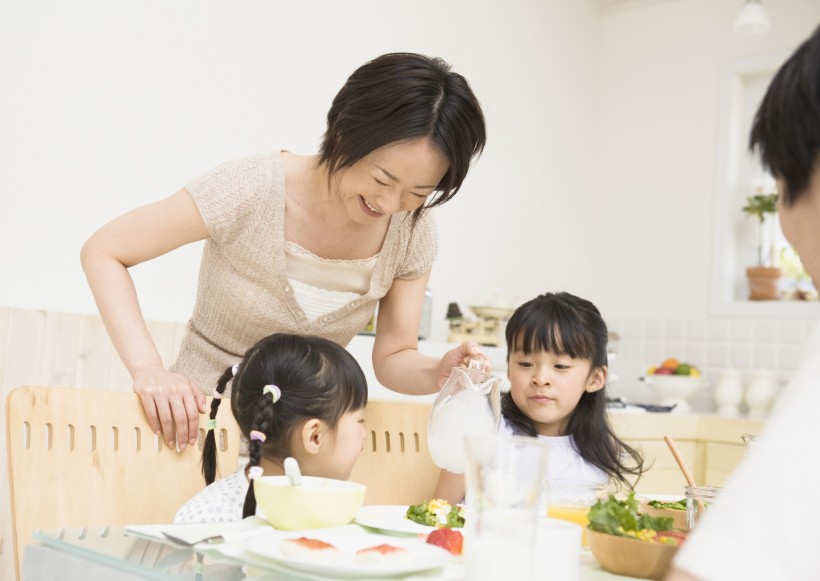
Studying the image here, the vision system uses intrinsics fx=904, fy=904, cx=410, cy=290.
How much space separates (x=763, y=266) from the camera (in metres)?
4.38

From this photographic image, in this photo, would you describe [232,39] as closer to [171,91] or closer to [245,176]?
[171,91]

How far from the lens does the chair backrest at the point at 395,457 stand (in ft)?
5.53

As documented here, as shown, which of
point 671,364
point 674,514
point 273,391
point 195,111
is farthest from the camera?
point 671,364

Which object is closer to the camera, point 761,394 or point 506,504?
point 506,504

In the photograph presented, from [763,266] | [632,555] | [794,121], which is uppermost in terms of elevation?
[763,266]

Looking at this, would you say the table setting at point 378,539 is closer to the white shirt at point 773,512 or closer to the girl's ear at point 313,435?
the white shirt at point 773,512

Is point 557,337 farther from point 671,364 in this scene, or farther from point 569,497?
point 671,364

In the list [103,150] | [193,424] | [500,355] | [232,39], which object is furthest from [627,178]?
[193,424]

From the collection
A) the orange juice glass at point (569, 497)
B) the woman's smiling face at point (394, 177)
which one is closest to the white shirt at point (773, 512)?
the orange juice glass at point (569, 497)

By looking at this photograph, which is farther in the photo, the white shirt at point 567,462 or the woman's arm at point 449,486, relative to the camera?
the white shirt at point 567,462

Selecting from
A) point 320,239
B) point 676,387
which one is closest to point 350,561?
point 320,239

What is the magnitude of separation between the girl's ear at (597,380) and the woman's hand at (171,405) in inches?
43.1

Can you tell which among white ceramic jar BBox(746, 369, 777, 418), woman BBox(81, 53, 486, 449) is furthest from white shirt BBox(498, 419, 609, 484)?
white ceramic jar BBox(746, 369, 777, 418)

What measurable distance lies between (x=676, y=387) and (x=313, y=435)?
9.89ft
